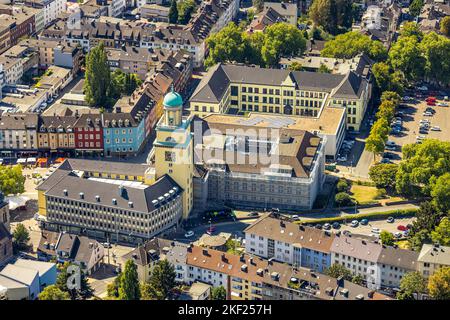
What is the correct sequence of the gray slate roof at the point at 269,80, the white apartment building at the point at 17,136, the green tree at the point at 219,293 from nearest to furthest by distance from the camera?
the green tree at the point at 219,293, the white apartment building at the point at 17,136, the gray slate roof at the point at 269,80

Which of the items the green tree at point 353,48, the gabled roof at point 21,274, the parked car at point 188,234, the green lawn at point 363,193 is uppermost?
the green tree at point 353,48

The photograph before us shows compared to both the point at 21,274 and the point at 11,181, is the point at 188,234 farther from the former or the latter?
the point at 11,181

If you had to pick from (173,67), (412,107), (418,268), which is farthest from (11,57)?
(418,268)

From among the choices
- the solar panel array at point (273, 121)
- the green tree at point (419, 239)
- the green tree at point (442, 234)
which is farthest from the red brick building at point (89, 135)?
the green tree at point (442, 234)

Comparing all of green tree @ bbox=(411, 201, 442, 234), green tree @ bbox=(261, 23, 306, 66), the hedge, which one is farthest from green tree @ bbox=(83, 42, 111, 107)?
green tree @ bbox=(411, 201, 442, 234)

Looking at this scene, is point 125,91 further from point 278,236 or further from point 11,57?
point 278,236

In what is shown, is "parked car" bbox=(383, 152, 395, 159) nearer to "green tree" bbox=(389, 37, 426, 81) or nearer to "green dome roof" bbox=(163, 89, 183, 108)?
"green tree" bbox=(389, 37, 426, 81)

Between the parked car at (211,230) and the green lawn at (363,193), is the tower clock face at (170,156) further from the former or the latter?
the green lawn at (363,193)
